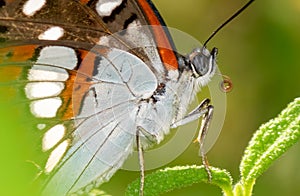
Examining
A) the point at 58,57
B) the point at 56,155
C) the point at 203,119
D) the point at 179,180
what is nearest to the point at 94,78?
the point at 58,57

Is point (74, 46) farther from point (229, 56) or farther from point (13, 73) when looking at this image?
point (229, 56)

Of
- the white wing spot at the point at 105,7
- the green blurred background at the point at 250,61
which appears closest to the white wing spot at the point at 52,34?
the white wing spot at the point at 105,7

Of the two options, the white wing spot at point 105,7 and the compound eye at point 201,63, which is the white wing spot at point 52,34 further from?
the compound eye at point 201,63

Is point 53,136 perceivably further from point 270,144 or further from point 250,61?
point 250,61

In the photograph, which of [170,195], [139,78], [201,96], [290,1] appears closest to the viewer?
[139,78]

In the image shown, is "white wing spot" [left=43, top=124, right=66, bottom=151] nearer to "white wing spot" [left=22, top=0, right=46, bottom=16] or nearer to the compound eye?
"white wing spot" [left=22, top=0, right=46, bottom=16]

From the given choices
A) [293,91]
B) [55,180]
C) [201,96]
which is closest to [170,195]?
[201,96]
